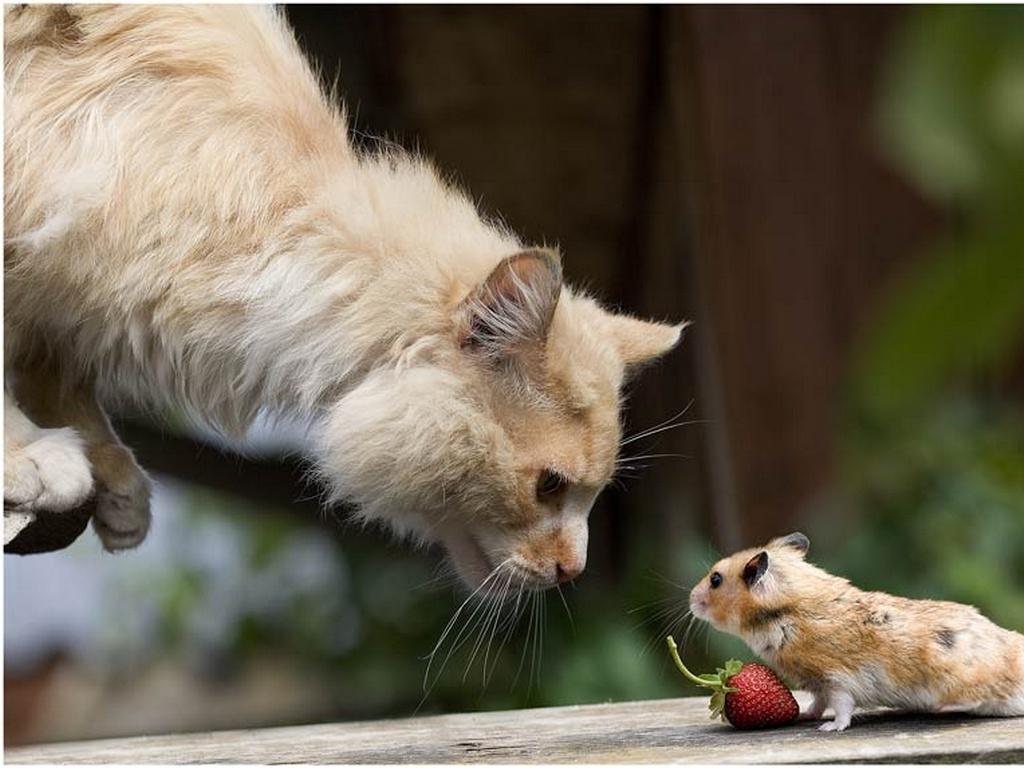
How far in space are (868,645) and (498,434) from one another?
54cm

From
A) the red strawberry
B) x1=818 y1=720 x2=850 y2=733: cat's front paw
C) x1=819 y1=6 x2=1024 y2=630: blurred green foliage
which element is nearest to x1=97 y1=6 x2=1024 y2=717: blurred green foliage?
x1=819 y1=6 x2=1024 y2=630: blurred green foliage

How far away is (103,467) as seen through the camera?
6.57 feet

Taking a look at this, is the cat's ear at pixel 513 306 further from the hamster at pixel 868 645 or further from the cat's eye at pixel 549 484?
the hamster at pixel 868 645

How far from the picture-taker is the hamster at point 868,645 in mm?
1412

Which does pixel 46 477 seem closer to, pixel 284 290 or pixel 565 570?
pixel 284 290

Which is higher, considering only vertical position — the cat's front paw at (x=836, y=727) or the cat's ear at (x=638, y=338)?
the cat's ear at (x=638, y=338)

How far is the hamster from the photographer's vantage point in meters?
1.41

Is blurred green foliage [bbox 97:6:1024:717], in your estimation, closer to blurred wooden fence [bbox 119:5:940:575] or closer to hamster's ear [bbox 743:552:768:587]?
hamster's ear [bbox 743:552:768:587]

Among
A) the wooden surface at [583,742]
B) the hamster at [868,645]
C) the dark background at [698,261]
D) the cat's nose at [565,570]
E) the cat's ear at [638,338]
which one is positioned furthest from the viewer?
the dark background at [698,261]

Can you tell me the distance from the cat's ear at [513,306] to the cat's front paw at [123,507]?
0.63 m

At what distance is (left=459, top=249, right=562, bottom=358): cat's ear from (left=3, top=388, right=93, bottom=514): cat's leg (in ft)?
1.92

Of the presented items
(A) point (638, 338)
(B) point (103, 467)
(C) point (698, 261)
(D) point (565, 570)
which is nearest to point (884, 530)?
(C) point (698, 261)

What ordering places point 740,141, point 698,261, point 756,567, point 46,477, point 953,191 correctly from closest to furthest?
point 953,191 → point 756,567 → point 46,477 → point 740,141 → point 698,261

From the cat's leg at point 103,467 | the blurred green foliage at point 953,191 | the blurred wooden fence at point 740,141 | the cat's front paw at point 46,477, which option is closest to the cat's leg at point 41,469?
the cat's front paw at point 46,477
